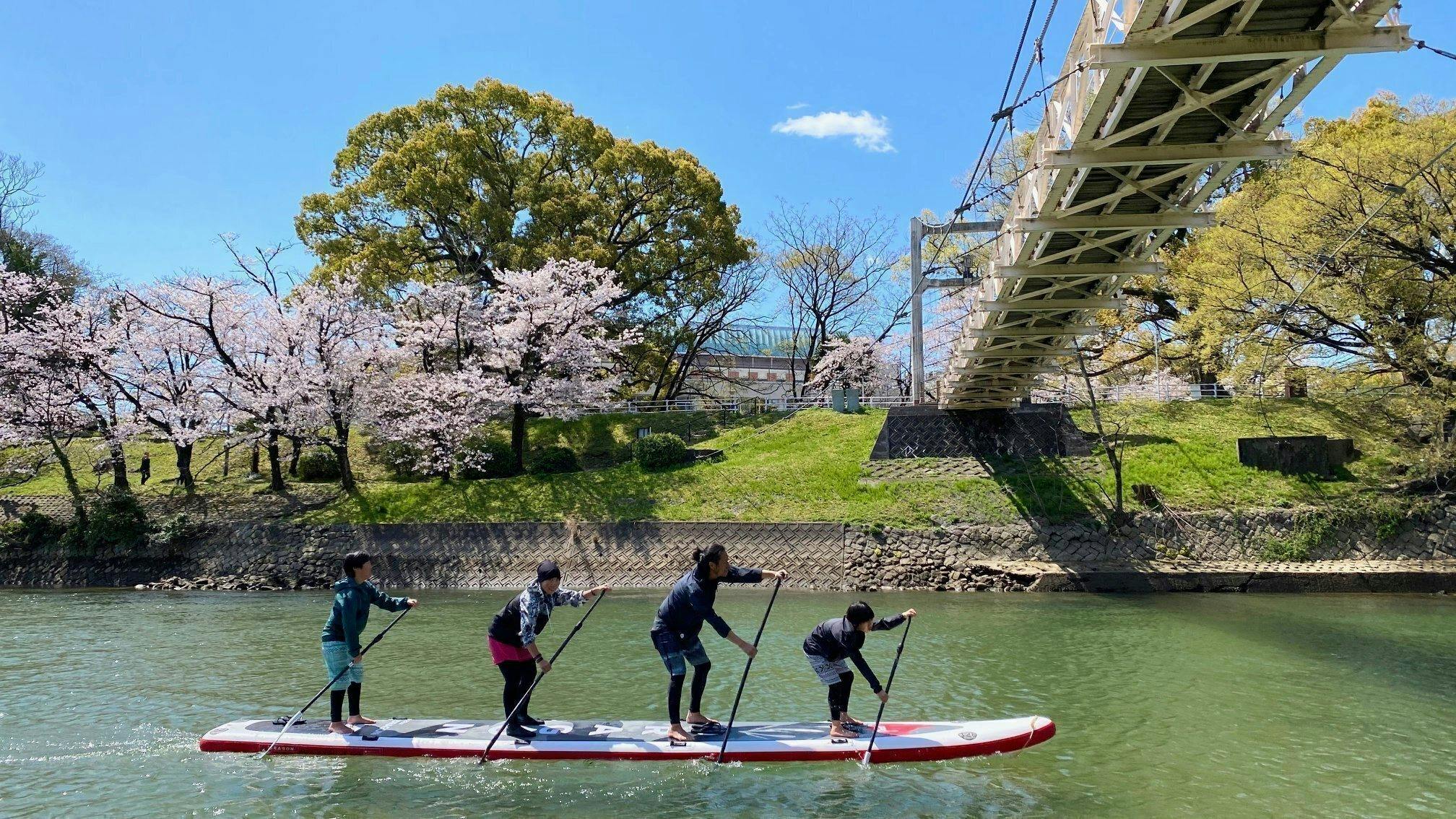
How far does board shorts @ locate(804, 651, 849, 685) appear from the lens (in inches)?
310

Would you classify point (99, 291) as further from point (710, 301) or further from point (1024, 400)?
point (1024, 400)

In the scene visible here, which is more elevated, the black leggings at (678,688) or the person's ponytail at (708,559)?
the person's ponytail at (708,559)

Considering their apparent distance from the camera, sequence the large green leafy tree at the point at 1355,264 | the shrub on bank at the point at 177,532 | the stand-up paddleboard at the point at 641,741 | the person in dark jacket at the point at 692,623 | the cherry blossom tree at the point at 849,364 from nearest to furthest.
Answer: the stand-up paddleboard at the point at 641,741
the person in dark jacket at the point at 692,623
the large green leafy tree at the point at 1355,264
the shrub on bank at the point at 177,532
the cherry blossom tree at the point at 849,364

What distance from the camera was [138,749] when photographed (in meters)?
8.41

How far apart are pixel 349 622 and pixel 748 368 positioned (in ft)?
195

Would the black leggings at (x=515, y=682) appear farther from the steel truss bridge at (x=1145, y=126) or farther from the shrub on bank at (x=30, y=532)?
the shrub on bank at (x=30, y=532)

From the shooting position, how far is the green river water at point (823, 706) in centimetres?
695

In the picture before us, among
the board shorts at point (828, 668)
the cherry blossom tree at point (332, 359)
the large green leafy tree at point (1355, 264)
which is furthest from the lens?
the cherry blossom tree at point (332, 359)

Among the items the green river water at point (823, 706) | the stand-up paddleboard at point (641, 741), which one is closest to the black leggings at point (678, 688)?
the stand-up paddleboard at point (641, 741)

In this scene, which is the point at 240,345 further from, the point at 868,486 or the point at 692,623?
the point at 692,623

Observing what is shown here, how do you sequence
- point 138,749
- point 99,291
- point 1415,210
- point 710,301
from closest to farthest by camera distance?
point 138,749, point 1415,210, point 99,291, point 710,301

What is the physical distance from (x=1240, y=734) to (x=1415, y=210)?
16375 millimetres

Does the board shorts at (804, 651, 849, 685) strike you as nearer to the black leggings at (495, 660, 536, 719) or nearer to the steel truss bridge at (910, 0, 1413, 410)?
the black leggings at (495, 660, 536, 719)

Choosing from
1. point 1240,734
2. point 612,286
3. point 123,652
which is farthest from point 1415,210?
point 123,652
